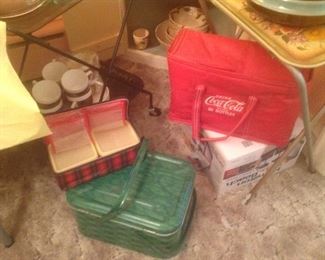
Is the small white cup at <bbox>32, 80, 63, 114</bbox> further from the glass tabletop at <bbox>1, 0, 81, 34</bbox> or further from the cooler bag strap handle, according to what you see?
the cooler bag strap handle

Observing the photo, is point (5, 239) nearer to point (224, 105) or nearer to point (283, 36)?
point (224, 105)

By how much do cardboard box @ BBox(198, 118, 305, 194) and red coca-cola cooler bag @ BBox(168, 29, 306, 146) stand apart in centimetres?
3

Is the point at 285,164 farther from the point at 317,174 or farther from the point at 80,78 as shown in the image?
the point at 80,78

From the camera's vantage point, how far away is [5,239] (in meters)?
1.15

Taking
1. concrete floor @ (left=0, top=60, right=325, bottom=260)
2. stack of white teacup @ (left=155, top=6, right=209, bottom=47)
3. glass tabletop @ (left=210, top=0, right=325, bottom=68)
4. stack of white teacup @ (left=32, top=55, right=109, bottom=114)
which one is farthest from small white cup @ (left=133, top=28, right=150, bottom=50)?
glass tabletop @ (left=210, top=0, right=325, bottom=68)

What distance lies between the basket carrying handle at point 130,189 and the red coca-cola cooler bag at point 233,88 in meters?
0.18

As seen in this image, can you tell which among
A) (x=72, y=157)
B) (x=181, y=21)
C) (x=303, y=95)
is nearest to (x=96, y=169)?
(x=72, y=157)

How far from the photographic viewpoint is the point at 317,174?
1.36 m

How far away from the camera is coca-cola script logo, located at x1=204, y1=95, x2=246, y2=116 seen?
43.8 inches

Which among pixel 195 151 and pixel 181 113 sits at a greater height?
pixel 181 113

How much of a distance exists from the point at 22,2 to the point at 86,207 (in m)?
0.61

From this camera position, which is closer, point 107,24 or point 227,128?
point 227,128

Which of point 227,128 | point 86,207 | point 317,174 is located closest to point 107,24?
point 227,128

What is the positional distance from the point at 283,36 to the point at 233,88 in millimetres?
271
